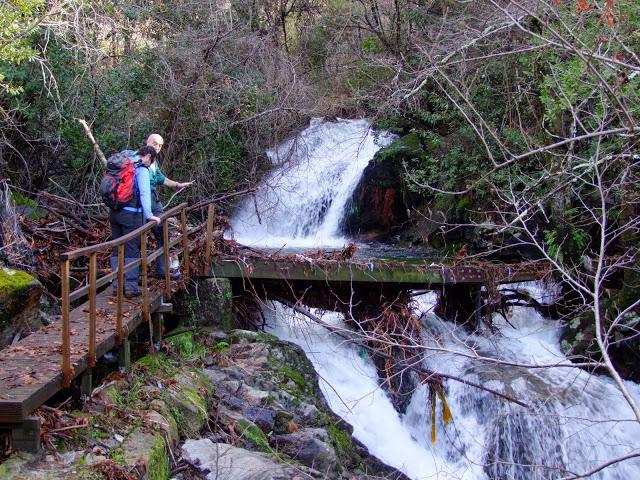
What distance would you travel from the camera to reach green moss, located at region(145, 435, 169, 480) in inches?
188

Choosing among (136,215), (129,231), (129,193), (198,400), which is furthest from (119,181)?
(198,400)

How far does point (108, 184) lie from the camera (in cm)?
688

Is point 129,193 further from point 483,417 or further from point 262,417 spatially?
point 483,417

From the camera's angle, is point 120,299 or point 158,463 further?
point 120,299

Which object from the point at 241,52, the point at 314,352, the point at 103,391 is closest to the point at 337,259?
the point at 314,352

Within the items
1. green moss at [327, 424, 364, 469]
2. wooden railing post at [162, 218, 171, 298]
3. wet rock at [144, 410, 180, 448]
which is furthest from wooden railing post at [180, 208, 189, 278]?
wet rock at [144, 410, 180, 448]

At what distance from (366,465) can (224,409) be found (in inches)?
71.2

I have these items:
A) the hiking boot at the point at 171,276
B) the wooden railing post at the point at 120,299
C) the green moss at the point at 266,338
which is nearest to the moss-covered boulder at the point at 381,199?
the green moss at the point at 266,338

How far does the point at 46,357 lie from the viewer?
526cm

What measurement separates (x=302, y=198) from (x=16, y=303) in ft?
32.3

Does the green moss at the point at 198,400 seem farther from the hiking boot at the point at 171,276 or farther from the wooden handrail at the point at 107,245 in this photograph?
the hiking boot at the point at 171,276

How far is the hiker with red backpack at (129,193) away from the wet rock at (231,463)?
7.20 ft

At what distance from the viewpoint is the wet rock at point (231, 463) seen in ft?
17.1

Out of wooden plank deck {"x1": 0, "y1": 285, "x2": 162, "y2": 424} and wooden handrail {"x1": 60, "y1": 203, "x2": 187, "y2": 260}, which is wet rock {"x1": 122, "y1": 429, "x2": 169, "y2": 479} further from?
wooden handrail {"x1": 60, "y1": 203, "x2": 187, "y2": 260}
